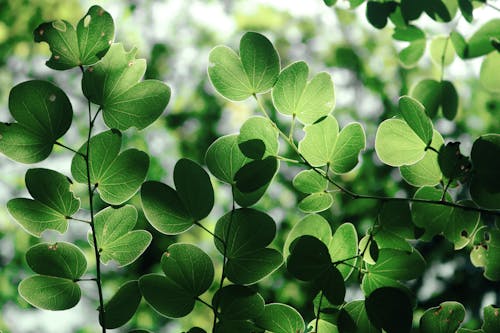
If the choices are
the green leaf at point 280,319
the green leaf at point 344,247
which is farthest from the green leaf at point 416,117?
the green leaf at point 280,319

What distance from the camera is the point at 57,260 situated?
0.49 m

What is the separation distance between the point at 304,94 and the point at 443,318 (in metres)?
0.26

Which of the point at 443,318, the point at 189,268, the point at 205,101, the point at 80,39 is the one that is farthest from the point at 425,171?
the point at 205,101

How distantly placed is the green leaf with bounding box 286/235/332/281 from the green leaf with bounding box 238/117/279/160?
0.09m

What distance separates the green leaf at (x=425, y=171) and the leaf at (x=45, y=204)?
347 millimetres

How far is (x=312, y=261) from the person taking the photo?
1.53ft

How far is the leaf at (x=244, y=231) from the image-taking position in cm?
46

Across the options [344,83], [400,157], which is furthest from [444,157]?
[344,83]

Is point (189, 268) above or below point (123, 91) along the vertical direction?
below

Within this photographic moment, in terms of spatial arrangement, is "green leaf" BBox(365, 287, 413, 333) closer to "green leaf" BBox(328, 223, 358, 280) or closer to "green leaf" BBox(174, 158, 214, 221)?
"green leaf" BBox(328, 223, 358, 280)

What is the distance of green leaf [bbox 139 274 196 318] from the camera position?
1.51ft

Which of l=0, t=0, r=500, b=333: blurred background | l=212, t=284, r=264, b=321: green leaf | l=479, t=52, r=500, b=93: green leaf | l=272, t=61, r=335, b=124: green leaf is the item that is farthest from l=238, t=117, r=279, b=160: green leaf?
l=0, t=0, r=500, b=333: blurred background

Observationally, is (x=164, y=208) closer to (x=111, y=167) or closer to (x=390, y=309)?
(x=111, y=167)

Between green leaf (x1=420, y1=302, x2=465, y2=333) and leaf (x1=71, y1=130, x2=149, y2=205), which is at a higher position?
leaf (x1=71, y1=130, x2=149, y2=205)
